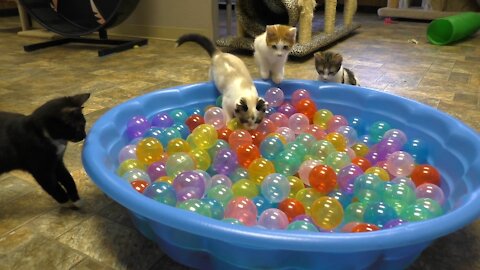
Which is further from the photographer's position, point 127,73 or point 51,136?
point 127,73

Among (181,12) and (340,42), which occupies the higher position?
(181,12)

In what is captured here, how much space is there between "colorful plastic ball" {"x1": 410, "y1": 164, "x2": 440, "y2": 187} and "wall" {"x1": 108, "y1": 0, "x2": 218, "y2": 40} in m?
2.81

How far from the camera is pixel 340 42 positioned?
4.13 m

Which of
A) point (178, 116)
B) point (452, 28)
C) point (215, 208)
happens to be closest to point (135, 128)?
point (178, 116)

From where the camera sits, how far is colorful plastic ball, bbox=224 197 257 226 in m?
1.17

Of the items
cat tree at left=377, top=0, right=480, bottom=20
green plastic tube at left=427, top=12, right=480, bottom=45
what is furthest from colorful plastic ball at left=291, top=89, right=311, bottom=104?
cat tree at left=377, top=0, right=480, bottom=20

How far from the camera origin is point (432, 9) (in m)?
5.21

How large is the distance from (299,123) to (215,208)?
81cm

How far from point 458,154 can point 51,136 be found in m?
1.36

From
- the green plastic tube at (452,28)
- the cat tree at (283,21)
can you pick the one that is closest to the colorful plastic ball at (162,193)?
the cat tree at (283,21)

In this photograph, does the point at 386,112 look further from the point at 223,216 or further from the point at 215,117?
the point at 223,216

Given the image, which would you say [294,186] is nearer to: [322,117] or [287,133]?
[287,133]

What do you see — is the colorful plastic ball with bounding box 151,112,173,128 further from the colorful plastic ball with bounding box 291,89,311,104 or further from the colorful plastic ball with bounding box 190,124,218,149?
the colorful plastic ball with bounding box 291,89,311,104

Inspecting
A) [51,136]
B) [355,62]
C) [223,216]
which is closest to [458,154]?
[223,216]
